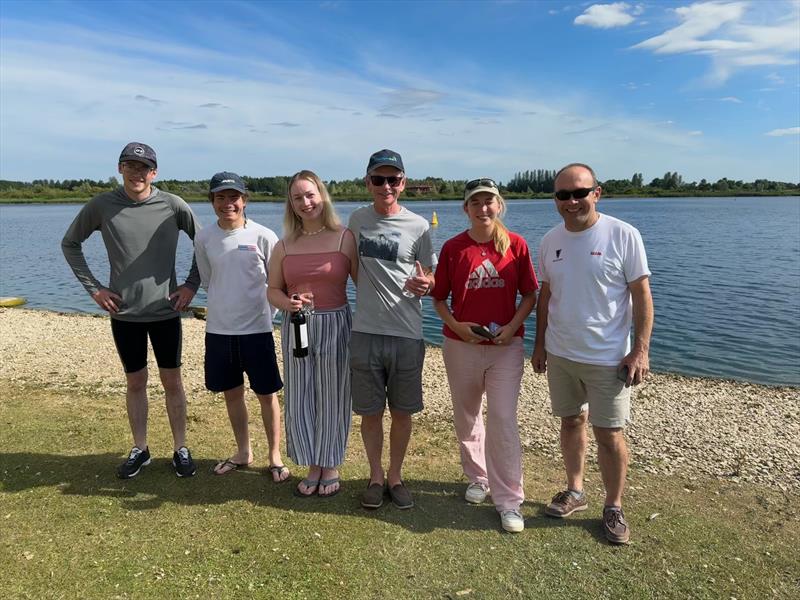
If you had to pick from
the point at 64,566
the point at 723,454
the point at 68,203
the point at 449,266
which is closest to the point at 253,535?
the point at 64,566

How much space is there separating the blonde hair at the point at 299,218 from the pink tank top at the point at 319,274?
137 mm

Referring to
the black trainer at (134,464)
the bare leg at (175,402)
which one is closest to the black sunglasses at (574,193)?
the bare leg at (175,402)

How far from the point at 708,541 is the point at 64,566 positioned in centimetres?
436

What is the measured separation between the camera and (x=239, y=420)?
4734 millimetres

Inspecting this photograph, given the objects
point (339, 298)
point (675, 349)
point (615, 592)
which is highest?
point (339, 298)

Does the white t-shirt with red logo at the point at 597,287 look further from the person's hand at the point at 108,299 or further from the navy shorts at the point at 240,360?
the person's hand at the point at 108,299

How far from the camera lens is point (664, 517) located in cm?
416

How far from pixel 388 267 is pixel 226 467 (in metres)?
2.45

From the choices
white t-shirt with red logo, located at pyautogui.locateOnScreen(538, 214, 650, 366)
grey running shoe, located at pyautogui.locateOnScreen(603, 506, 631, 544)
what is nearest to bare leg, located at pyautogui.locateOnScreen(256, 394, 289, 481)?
white t-shirt with red logo, located at pyautogui.locateOnScreen(538, 214, 650, 366)

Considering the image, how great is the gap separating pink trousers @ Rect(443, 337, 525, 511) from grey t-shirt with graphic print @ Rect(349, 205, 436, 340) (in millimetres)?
409

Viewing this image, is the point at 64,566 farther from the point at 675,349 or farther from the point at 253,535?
the point at 675,349

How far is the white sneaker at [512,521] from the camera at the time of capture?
389 centimetres

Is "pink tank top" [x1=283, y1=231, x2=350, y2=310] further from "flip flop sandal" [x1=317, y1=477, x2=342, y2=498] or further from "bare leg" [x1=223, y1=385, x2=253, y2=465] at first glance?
"flip flop sandal" [x1=317, y1=477, x2=342, y2=498]

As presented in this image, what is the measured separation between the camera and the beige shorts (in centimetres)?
370
